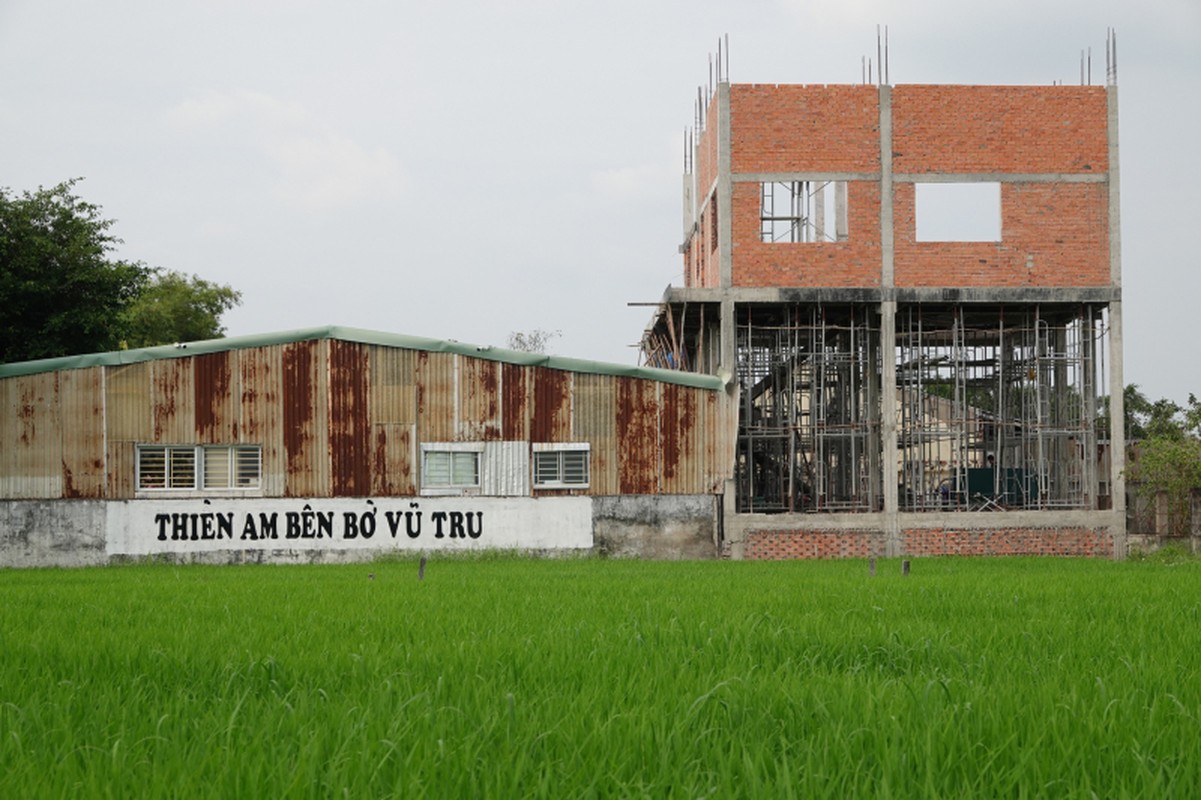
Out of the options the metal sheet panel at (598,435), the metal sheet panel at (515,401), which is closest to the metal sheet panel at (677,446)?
the metal sheet panel at (598,435)

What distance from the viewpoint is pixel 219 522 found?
30.5 metres

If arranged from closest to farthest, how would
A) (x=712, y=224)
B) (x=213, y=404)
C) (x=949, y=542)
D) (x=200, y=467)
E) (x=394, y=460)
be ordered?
(x=213, y=404), (x=200, y=467), (x=394, y=460), (x=949, y=542), (x=712, y=224)

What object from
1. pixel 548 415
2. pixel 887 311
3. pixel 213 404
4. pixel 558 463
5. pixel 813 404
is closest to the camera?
pixel 213 404

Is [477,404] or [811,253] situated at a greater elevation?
[811,253]

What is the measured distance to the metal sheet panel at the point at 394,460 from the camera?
31.0 metres

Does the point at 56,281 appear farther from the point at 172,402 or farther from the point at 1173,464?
the point at 1173,464

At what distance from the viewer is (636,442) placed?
31625mm

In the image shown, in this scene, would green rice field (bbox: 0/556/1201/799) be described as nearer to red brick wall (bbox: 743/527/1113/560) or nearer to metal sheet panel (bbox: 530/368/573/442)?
metal sheet panel (bbox: 530/368/573/442)

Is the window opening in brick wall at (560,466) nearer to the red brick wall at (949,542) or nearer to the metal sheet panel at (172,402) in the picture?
the red brick wall at (949,542)

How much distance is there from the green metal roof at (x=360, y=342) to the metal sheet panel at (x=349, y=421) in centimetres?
41

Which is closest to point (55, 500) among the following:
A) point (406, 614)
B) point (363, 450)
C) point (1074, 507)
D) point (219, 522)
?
point (219, 522)

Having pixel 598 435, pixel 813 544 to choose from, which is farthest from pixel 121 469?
pixel 813 544

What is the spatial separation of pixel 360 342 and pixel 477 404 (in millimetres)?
2916

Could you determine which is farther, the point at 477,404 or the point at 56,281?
the point at 56,281
